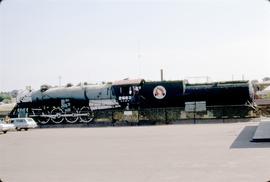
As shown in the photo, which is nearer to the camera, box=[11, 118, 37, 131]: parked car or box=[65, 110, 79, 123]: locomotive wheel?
box=[11, 118, 37, 131]: parked car

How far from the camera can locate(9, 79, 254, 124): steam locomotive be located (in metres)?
33.7

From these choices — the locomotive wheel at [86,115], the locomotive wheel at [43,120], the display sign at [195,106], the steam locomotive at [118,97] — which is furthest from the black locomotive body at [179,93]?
the locomotive wheel at [43,120]

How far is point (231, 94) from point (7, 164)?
900 inches

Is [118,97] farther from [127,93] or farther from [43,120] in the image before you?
[43,120]

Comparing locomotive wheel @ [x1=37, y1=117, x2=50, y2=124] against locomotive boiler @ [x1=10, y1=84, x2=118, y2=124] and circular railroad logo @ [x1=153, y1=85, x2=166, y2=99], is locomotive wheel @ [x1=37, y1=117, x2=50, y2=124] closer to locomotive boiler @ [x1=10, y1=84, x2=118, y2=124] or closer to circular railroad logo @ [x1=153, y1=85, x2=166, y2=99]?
locomotive boiler @ [x1=10, y1=84, x2=118, y2=124]

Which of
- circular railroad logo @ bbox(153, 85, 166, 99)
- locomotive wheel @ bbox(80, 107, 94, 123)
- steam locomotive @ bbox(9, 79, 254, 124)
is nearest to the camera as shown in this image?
steam locomotive @ bbox(9, 79, 254, 124)

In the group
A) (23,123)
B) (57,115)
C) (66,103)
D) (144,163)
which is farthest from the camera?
(57,115)

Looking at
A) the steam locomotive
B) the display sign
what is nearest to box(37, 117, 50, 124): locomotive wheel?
the steam locomotive

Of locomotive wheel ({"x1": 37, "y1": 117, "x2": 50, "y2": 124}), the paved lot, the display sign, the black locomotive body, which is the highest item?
the black locomotive body

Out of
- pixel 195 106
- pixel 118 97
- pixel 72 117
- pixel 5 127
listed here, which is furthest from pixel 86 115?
pixel 195 106

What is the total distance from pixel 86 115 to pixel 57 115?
8.99 ft

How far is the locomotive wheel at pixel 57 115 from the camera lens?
3669cm

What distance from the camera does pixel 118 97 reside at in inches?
1389

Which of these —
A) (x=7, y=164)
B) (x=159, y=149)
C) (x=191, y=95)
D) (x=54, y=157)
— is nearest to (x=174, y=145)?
(x=159, y=149)
